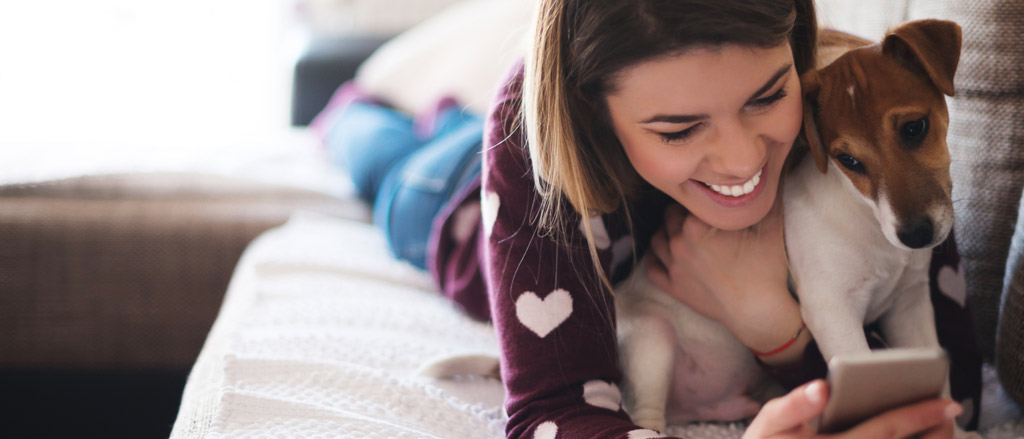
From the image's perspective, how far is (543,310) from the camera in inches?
36.5

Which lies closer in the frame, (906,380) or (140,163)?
(906,380)

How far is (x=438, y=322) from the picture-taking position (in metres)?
1.25

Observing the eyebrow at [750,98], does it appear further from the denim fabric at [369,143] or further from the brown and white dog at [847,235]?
the denim fabric at [369,143]

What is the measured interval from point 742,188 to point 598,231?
19cm

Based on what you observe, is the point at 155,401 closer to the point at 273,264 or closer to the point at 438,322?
the point at 273,264

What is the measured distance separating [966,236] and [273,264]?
1096 millimetres

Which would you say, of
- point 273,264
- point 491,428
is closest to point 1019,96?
point 491,428

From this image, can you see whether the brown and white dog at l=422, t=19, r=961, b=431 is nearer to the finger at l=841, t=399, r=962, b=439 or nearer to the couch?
the couch

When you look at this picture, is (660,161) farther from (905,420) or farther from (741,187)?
(905,420)

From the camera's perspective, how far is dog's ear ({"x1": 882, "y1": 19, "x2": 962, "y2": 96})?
30.8 inches

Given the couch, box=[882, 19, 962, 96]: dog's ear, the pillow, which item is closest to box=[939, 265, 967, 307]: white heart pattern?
the couch

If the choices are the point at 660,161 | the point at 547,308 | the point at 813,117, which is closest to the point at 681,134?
the point at 660,161

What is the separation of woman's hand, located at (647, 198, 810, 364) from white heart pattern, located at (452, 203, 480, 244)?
35cm

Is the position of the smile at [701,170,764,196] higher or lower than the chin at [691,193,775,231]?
higher
